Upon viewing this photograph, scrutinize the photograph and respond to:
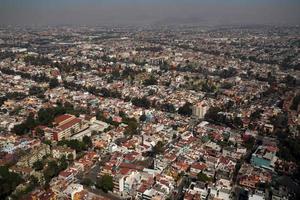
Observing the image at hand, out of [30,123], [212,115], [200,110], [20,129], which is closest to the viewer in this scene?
[20,129]

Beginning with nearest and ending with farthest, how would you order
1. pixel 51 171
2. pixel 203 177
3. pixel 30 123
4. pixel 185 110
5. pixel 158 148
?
pixel 203 177, pixel 51 171, pixel 158 148, pixel 30 123, pixel 185 110

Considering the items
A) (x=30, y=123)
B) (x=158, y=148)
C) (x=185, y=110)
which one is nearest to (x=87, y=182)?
(x=158, y=148)

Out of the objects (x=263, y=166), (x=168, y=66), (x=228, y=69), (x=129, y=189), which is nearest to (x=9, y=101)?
(x=129, y=189)

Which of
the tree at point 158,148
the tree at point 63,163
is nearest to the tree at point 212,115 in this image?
the tree at point 158,148

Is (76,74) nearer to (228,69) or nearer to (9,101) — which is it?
(9,101)

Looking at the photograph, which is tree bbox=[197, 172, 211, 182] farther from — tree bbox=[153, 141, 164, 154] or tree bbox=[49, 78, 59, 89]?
tree bbox=[49, 78, 59, 89]

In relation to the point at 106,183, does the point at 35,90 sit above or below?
above

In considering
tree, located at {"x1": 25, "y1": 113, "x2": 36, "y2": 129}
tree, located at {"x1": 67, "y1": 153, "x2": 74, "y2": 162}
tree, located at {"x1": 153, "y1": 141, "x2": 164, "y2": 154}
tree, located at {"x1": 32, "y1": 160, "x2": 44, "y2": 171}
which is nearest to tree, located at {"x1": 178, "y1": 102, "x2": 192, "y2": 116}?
tree, located at {"x1": 153, "y1": 141, "x2": 164, "y2": 154}

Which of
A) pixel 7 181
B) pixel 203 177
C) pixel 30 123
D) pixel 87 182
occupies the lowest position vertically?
pixel 87 182

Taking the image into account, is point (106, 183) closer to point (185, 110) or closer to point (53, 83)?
point (185, 110)
